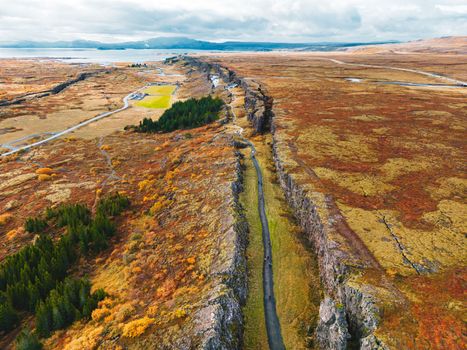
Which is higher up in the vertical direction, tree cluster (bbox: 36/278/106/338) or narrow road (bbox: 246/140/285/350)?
narrow road (bbox: 246/140/285/350)

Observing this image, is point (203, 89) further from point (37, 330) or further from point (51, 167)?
point (37, 330)

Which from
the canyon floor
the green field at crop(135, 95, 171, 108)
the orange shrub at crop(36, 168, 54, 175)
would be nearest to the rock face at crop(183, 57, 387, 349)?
the canyon floor

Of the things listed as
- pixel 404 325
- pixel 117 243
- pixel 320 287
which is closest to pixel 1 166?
pixel 117 243

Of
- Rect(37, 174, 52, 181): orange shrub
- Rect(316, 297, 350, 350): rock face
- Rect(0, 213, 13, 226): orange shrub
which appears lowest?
Rect(0, 213, 13, 226): orange shrub

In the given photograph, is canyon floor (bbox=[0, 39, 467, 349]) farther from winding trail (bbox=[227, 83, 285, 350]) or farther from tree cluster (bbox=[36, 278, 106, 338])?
tree cluster (bbox=[36, 278, 106, 338])

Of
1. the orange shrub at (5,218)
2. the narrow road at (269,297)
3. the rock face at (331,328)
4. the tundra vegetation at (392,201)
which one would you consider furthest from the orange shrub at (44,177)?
the rock face at (331,328)

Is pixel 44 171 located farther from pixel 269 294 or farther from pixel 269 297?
pixel 269 297

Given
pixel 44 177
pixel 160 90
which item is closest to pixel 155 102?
pixel 160 90
